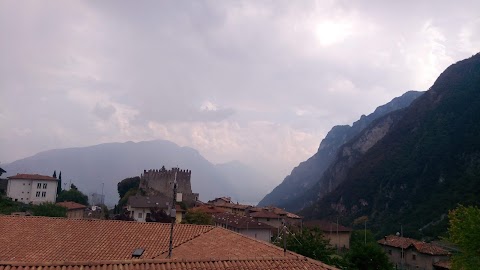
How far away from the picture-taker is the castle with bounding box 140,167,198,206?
89.2m

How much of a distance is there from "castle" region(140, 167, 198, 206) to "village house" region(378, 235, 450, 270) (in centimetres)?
4689

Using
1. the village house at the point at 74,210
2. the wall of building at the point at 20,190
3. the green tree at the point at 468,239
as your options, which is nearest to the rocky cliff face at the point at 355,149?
the village house at the point at 74,210

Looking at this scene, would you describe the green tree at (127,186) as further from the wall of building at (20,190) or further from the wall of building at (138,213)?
the wall of building at (138,213)

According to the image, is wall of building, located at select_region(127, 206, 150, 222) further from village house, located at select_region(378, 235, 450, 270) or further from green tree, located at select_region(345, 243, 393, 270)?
green tree, located at select_region(345, 243, 393, 270)

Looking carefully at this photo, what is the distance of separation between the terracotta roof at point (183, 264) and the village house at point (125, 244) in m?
0.04

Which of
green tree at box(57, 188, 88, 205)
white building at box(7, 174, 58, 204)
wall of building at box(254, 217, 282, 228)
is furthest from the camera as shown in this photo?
green tree at box(57, 188, 88, 205)

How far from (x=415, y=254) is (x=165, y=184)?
5754 centimetres

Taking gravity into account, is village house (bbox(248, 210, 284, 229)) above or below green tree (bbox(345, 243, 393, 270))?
above

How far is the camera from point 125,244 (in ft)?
68.0

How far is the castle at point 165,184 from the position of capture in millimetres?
89188

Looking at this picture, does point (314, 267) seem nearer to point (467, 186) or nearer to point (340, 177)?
point (467, 186)

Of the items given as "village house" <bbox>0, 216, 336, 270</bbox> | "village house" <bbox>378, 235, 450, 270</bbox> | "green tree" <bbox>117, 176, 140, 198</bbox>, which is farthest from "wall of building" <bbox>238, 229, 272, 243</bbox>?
"green tree" <bbox>117, 176, 140, 198</bbox>

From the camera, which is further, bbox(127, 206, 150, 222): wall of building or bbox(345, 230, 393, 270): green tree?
bbox(127, 206, 150, 222): wall of building

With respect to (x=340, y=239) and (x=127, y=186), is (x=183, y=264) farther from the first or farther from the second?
(x=127, y=186)
